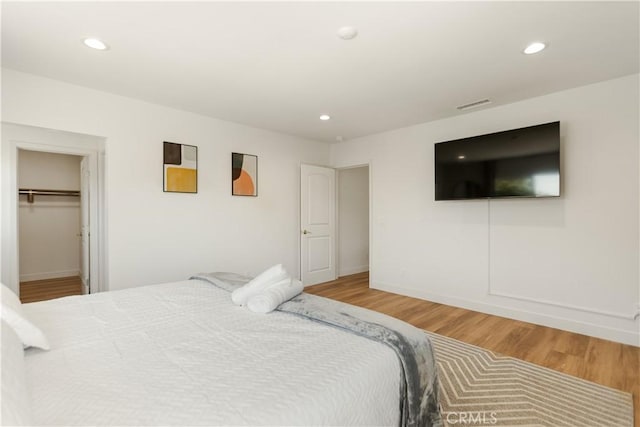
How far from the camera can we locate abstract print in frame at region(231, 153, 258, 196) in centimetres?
419

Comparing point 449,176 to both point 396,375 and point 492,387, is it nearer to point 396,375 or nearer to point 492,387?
point 492,387

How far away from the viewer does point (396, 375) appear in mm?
1296

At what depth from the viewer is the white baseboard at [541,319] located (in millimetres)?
2844

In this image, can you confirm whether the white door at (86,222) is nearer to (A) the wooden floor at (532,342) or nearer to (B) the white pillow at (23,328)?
(B) the white pillow at (23,328)

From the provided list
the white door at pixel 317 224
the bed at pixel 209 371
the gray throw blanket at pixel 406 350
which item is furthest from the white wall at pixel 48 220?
the gray throw blanket at pixel 406 350

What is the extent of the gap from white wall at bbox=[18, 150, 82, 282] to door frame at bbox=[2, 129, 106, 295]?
2.47m

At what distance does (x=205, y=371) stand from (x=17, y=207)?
9.72 feet

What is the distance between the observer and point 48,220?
521cm

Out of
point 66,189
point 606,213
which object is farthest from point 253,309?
point 66,189

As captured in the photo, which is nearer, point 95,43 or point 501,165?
point 95,43

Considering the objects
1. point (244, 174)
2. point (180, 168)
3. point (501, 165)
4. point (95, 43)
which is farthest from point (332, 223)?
point (95, 43)

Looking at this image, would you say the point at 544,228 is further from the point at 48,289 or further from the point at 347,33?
the point at 48,289

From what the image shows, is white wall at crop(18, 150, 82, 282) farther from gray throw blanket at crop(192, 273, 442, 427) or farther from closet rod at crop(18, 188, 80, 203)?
gray throw blanket at crop(192, 273, 442, 427)

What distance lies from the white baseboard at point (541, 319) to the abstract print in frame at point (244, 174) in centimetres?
272
